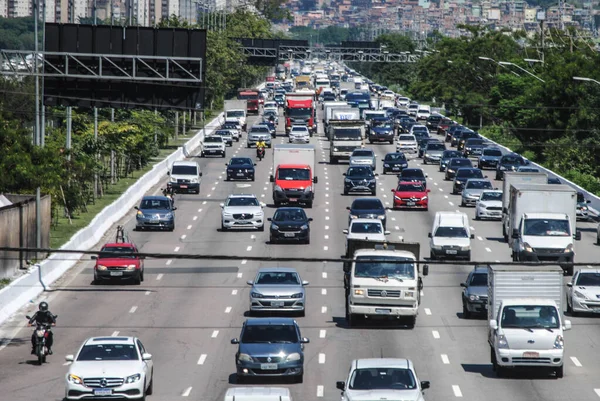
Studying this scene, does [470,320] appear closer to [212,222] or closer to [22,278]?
[22,278]

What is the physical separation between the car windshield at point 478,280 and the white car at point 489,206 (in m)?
24.7

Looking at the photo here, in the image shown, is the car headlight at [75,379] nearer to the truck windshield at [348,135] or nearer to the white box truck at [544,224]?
the white box truck at [544,224]

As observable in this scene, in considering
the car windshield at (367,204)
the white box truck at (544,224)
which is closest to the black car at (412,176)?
the car windshield at (367,204)

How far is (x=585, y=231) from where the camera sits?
61.8 meters

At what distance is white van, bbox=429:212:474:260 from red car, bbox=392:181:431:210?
50.6 feet

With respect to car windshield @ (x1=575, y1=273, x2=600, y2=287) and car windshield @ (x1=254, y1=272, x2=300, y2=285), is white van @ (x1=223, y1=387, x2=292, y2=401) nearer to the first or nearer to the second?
car windshield @ (x1=254, y1=272, x2=300, y2=285)

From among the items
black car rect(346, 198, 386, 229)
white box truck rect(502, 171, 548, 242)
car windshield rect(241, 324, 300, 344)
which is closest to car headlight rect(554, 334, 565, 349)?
car windshield rect(241, 324, 300, 344)

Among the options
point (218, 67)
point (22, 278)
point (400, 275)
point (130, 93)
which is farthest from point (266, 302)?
point (218, 67)

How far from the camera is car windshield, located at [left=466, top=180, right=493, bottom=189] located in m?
69.9

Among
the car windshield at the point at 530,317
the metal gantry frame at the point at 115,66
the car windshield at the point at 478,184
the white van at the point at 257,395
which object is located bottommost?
the car windshield at the point at 478,184

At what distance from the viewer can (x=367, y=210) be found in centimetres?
5912

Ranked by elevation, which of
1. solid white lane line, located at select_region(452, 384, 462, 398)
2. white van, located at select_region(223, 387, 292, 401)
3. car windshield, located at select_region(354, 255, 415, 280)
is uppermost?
white van, located at select_region(223, 387, 292, 401)

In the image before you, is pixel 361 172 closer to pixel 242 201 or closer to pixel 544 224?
pixel 242 201

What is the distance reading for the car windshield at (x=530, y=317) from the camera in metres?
31.0
